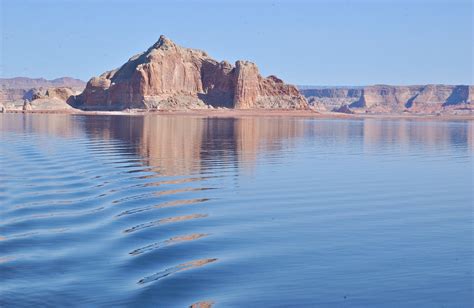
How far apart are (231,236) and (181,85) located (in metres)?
143

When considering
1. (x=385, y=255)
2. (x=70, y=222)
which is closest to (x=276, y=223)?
(x=385, y=255)

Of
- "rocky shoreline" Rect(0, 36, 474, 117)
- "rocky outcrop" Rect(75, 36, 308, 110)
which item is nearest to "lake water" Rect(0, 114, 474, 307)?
"rocky shoreline" Rect(0, 36, 474, 117)

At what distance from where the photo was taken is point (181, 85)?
155m

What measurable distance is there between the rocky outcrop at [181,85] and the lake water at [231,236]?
119m

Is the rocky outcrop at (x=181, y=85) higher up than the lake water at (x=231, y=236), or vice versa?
the rocky outcrop at (x=181, y=85)

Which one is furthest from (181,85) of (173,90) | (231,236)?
(231,236)

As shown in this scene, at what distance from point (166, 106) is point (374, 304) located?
13407 cm

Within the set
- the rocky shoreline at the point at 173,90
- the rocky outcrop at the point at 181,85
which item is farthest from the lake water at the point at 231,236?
the rocky outcrop at the point at 181,85

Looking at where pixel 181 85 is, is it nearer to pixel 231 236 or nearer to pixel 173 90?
pixel 173 90

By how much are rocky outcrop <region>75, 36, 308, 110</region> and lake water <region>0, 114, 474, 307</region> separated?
119 meters

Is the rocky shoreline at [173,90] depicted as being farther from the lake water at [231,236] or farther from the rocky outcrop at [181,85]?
the lake water at [231,236]

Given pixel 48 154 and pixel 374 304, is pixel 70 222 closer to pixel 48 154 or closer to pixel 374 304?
pixel 374 304

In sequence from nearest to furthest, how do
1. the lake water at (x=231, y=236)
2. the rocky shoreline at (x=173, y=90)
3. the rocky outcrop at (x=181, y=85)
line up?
the lake water at (x=231, y=236) → the rocky shoreline at (x=173, y=90) → the rocky outcrop at (x=181, y=85)

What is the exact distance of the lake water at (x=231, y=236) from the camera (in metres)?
9.89
